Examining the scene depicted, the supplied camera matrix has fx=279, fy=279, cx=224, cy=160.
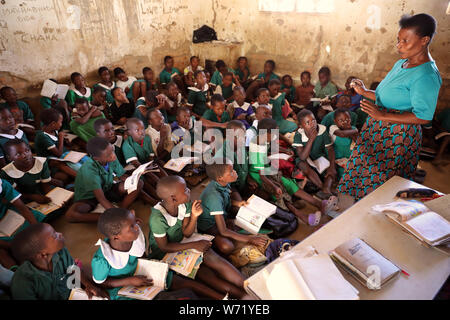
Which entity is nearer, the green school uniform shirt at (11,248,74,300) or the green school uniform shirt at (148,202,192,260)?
the green school uniform shirt at (11,248,74,300)

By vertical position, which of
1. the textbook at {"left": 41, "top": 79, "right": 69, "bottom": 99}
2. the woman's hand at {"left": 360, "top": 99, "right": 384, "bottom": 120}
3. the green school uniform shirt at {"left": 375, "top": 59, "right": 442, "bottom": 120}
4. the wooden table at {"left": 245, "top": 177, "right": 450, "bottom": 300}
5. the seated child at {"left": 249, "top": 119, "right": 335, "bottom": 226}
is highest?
the green school uniform shirt at {"left": 375, "top": 59, "right": 442, "bottom": 120}

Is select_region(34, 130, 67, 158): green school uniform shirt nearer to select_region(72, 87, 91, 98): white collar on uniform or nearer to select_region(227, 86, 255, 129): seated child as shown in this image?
select_region(72, 87, 91, 98): white collar on uniform

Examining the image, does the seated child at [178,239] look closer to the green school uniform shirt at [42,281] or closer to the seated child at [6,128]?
the green school uniform shirt at [42,281]

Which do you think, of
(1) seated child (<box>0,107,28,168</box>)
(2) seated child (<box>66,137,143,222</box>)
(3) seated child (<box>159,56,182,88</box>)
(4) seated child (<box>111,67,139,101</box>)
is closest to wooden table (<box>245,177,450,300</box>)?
(2) seated child (<box>66,137,143,222</box>)

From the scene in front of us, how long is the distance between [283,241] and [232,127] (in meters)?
1.32

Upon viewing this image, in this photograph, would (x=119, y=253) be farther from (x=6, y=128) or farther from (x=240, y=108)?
(x=240, y=108)

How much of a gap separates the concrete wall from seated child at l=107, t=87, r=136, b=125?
87cm

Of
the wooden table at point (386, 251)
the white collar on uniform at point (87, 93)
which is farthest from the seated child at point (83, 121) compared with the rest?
the wooden table at point (386, 251)

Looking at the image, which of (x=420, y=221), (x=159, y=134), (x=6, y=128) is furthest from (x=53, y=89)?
(x=420, y=221)

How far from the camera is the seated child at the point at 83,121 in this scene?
12.3ft

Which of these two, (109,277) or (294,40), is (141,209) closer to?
(109,277)

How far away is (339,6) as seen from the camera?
457 centimetres

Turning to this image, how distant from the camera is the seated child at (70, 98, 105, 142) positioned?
375cm

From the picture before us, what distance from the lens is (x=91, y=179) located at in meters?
2.55
